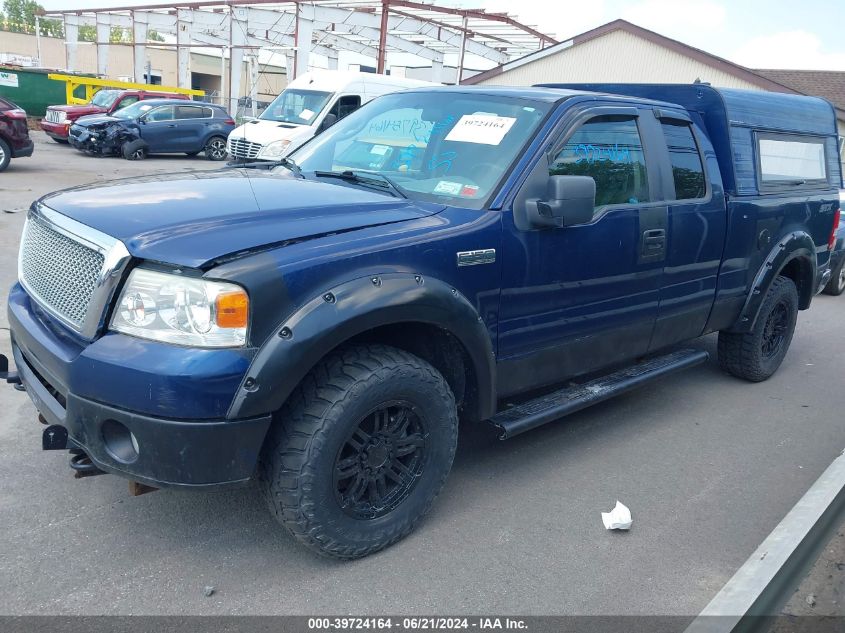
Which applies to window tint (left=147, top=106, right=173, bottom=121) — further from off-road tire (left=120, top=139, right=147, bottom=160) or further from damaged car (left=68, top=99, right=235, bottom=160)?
off-road tire (left=120, top=139, right=147, bottom=160)

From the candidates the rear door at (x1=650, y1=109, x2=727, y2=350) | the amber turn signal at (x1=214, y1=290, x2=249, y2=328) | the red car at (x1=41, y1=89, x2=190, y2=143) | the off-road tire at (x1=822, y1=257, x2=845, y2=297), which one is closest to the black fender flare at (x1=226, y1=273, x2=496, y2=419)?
the amber turn signal at (x1=214, y1=290, x2=249, y2=328)

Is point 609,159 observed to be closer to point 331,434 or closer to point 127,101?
point 331,434

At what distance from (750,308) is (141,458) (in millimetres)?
4259

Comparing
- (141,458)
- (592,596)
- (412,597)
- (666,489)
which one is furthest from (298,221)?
(666,489)

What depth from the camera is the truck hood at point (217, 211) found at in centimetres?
263

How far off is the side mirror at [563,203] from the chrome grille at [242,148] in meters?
13.3

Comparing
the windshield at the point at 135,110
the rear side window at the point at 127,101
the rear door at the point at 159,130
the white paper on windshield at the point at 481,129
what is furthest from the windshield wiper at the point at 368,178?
the rear side window at the point at 127,101

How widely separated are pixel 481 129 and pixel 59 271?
203 centimetres

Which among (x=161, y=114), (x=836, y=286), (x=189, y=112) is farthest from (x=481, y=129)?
(x=189, y=112)

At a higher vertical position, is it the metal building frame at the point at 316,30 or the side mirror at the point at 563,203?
the metal building frame at the point at 316,30

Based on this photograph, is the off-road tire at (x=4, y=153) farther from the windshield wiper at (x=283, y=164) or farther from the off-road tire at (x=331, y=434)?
the off-road tire at (x=331, y=434)

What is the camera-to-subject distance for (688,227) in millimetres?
4367

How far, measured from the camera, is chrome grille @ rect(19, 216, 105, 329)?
2.77 m

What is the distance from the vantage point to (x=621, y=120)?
13.4 ft
